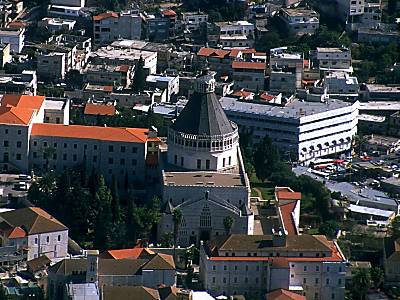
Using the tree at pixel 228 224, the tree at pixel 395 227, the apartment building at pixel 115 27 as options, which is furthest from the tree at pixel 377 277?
the apartment building at pixel 115 27

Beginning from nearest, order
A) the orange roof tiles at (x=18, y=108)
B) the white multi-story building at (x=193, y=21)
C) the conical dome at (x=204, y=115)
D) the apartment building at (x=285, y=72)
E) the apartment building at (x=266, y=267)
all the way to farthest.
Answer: the apartment building at (x=266, y=267)
the conical dome at (x=204, y=115)
the orange roof tiles at (x=18, y=108)
the apartment building at (x=285, y=72)
the white multi-story building at (x=193, y=21)

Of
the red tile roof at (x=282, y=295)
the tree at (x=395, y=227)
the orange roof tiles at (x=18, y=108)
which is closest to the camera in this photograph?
the red tile roof at (x=282, y=295)

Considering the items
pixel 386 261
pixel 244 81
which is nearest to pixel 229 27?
pixel 244 81

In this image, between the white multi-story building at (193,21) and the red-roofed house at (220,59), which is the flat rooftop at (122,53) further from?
the white multi-story building at (193,21)

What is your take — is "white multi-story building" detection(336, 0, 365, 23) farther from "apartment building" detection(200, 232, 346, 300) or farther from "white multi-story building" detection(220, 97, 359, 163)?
"apartment building" detection(200, 232, 346, 300)

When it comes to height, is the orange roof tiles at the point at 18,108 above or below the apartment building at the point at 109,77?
above

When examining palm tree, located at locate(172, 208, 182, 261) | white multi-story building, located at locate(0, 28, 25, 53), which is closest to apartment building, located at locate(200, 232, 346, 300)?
palm tree, located at locate(172, 208, 182, 261)

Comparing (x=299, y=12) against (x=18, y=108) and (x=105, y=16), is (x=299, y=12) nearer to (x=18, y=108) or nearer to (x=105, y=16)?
(x=105, y=16)

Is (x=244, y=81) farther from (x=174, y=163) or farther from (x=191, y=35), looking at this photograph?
(x=174, y=163)
